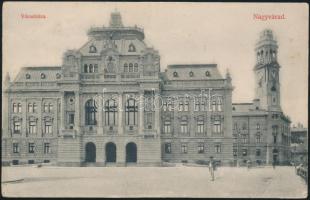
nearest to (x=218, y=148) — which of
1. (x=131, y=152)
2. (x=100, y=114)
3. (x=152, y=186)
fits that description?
(x=131, y=152)

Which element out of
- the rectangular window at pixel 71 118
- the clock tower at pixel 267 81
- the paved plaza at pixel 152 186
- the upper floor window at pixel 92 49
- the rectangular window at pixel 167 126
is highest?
the upper floor window at pixel 92 49

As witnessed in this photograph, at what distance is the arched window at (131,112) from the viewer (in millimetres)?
56438

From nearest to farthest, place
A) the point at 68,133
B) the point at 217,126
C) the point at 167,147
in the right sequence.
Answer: the point at 68,133 → the point at 167,147 → the point at 217,126

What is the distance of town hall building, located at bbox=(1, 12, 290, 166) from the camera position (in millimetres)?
55844

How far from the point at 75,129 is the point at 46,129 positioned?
4.43 meters

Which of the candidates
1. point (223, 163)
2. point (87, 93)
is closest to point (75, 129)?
point (87, 93)

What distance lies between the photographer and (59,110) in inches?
2312

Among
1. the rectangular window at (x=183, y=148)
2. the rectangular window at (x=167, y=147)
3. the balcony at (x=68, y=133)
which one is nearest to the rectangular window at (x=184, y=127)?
the rectangular window at (x=183, y=148)

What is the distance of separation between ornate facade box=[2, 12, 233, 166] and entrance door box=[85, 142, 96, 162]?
4.5 inches

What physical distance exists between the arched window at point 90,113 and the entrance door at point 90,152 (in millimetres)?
2403

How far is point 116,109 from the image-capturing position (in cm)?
5606

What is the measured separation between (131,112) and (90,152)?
627 cm

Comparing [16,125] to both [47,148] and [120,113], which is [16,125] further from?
[120,113]

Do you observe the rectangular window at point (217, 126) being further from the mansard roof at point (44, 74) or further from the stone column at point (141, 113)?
the mansard roof at point (44, 74)
